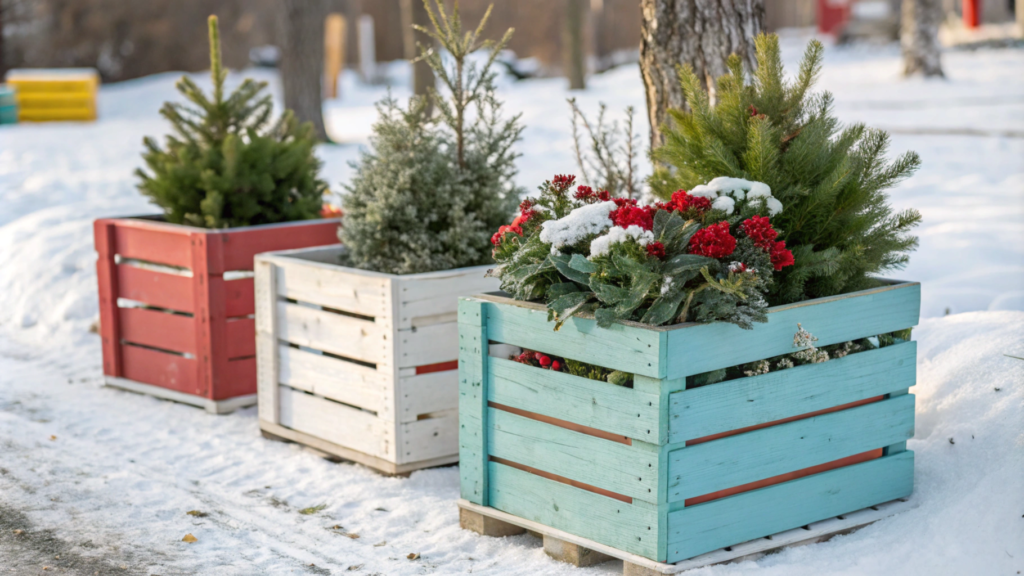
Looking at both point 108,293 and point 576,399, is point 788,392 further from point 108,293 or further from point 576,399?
point 108,293

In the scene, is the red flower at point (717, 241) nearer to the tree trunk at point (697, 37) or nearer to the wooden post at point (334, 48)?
the tree trunk at point (697, 37)

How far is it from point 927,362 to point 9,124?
17.4m

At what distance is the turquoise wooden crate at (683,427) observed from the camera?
10.7ft

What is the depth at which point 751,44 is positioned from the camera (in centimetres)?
527

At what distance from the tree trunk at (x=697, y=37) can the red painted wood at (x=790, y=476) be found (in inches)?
82.0

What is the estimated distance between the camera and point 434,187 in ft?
15.8

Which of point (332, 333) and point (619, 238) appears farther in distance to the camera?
point (332, 333)

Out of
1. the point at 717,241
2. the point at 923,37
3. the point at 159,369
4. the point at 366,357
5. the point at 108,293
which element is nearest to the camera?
the point at 717,241

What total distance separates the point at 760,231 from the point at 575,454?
3.18 feet

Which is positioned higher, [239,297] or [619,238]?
[619,238]

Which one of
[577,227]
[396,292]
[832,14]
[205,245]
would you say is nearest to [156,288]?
[205,245]

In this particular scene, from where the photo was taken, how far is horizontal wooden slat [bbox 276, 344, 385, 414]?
4.55 m

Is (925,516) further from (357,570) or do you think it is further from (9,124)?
(9,124)

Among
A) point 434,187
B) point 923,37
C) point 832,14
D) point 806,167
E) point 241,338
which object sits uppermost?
point 832,14
